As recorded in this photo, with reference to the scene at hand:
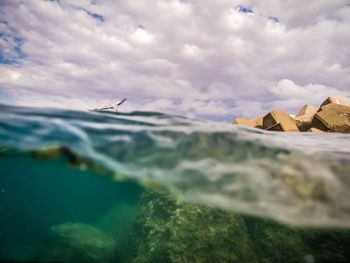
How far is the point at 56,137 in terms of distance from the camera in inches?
258

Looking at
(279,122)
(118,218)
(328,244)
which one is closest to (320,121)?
(279,122)

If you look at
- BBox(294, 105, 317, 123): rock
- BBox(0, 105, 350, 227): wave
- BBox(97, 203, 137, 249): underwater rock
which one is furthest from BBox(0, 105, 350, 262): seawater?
BBox(97, 203, 137, 249): underwater rock

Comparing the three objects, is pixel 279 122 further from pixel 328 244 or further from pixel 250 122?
pixel 328 244

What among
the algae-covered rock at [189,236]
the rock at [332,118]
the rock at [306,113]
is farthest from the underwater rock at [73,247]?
the rock at [306,113]

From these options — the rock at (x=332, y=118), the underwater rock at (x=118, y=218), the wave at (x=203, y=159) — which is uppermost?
the rock at (x=332, y=118)

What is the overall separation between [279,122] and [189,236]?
618cm

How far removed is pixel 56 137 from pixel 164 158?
110 inches

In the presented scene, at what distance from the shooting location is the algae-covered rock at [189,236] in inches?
422

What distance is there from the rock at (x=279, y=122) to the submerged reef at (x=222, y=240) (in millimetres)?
4176

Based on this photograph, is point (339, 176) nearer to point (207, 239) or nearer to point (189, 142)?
point (189, 142)

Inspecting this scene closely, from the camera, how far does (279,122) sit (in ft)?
36.1

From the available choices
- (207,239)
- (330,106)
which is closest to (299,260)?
(207,239)

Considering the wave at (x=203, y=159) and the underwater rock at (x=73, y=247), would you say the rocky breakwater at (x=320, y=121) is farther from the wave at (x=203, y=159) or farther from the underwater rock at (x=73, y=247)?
the underwater rock at (x=73, y=247)

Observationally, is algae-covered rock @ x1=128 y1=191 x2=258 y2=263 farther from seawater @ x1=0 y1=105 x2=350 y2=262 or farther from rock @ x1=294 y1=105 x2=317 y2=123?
rock @ x1=294 y1=105 x2=317 y2=123
